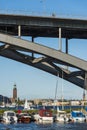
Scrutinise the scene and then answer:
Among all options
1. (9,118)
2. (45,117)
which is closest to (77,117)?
(45,117)

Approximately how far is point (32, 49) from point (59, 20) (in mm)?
5541

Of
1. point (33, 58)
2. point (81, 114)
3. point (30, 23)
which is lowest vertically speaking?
point (81, 114)

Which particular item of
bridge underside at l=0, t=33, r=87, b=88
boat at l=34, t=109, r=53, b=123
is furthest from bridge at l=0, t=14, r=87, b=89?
boat at l=34, t=109, r=53, b=123

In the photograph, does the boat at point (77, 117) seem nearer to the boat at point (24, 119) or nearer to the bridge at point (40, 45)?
the boat at point (24, 119)

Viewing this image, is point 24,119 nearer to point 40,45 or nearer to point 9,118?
point 9,118

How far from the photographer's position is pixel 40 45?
55.1 m

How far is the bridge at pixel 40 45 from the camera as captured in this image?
5506 cm

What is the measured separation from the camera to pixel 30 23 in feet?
187

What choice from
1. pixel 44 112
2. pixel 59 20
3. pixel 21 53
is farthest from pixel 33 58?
pixel 44 112

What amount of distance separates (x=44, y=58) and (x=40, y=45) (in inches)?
147

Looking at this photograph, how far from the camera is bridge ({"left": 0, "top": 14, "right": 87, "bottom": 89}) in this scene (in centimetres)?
5506

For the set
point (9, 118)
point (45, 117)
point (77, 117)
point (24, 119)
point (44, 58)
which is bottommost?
point (77, 117)

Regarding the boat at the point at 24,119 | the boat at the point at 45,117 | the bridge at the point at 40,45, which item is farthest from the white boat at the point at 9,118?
the bridge at the point at 40,45

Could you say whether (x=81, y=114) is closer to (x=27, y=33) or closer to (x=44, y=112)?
(x=44, y=112)
